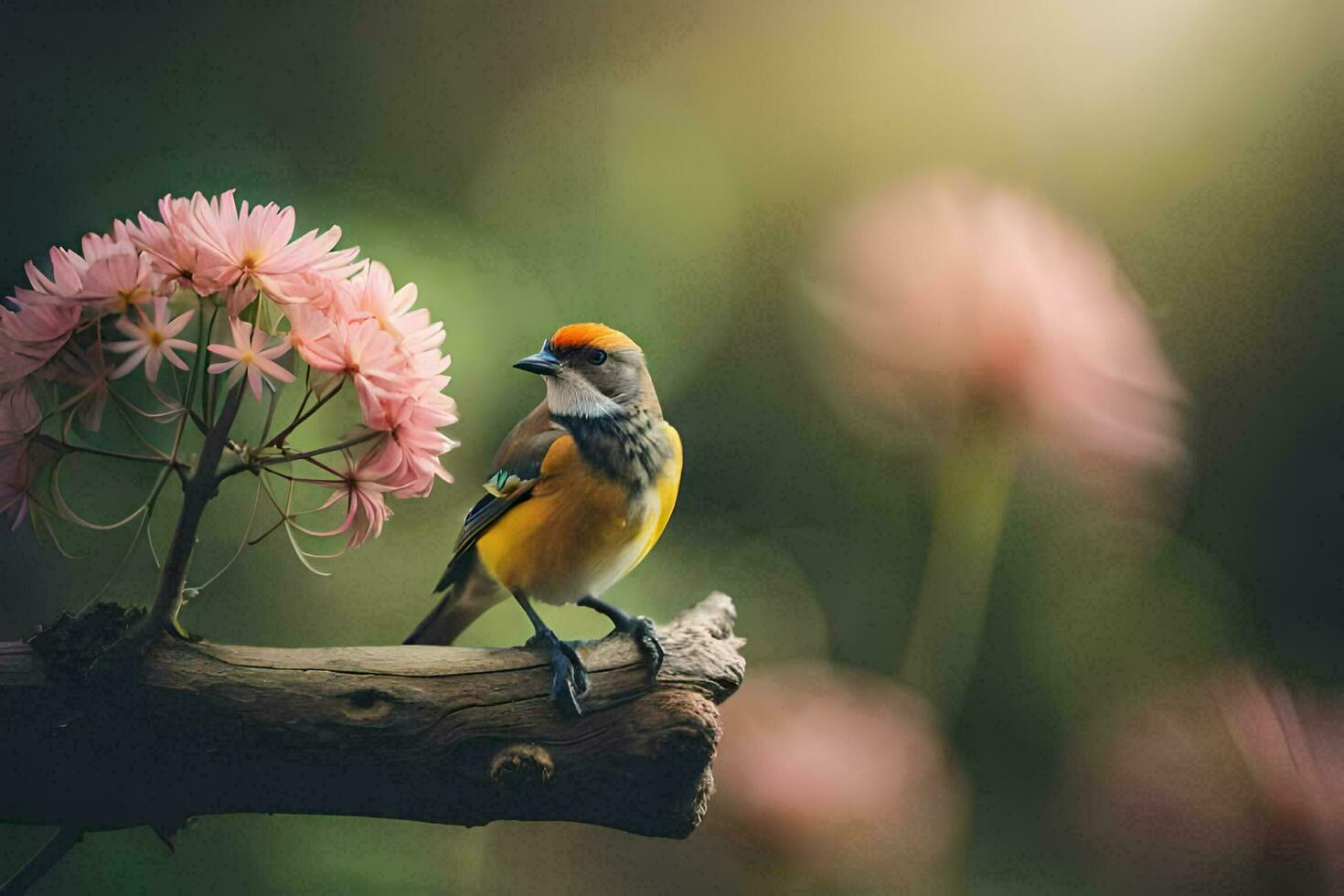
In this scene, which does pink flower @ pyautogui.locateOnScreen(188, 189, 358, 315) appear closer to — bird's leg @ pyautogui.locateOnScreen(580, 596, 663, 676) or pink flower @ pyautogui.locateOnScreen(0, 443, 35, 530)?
pink flower @ pyautogui.locateOnScreen(0, 443, 35, 530)

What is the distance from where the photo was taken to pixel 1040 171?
1.68m

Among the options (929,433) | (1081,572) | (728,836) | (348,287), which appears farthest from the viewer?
(1081,572)

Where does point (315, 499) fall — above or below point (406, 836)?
above

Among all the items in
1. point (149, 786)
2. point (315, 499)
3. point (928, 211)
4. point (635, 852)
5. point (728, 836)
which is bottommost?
point (635, 852)

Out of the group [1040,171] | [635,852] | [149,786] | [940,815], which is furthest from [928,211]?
[149,786]

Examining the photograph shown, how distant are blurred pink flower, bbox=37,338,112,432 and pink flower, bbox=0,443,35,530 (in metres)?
0.04

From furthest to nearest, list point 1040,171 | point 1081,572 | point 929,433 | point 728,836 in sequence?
point 1040,171
point 1081,572
point 929,433
point 728,836

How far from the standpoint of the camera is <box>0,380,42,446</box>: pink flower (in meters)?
0.65

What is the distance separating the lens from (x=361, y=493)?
687 millimetres

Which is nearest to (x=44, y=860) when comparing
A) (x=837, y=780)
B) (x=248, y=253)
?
(x=248, y=253)

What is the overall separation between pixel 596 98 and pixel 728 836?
3.39 feet

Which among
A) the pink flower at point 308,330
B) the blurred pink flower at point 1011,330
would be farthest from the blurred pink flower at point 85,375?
the blurred pink flower at point 1011,330

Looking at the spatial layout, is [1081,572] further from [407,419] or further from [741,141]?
[407,419]

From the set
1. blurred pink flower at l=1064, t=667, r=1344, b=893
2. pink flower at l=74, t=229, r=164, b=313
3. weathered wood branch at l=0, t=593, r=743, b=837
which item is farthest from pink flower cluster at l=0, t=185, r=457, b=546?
blurred pink flower at l=1064, t=667, r=1344, b=893
